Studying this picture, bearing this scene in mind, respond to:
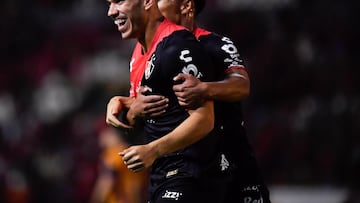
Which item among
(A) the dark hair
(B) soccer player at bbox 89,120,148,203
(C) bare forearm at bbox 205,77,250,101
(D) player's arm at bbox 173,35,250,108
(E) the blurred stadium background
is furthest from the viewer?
(E) the blurred stadium background

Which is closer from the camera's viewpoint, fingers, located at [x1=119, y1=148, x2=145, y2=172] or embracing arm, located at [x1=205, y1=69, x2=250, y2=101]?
fingers, located at [x1=119, y1=148, x2=145, y2=172]

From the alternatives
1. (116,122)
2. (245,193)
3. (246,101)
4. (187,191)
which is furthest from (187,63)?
(246,101)

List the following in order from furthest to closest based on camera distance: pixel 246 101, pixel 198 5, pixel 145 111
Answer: pixel 246 101
pixel 198 5
pixel 145 111

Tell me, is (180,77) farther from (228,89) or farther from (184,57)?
(228,89)

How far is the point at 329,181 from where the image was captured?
30.9 ft

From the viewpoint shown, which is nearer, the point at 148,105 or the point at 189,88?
the point at 189,88

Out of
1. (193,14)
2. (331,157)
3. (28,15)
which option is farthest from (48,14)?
(193,14)

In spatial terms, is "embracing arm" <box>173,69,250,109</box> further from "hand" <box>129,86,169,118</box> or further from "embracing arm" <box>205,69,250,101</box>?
"hand" <box>129,86,169,118</box>

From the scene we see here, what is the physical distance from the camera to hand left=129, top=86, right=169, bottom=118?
4418 millimetres

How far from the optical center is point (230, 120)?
189 inches

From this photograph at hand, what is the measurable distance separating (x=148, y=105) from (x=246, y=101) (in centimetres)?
570

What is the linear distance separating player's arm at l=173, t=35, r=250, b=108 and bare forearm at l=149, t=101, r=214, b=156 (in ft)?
0.30

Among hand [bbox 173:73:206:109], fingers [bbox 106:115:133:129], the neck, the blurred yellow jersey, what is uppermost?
the neck

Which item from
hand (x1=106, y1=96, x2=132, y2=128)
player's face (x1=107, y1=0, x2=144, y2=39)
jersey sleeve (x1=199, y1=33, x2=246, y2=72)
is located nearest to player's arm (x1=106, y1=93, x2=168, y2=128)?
hand (x1=106, y1=96, x2=132, y2=128)
